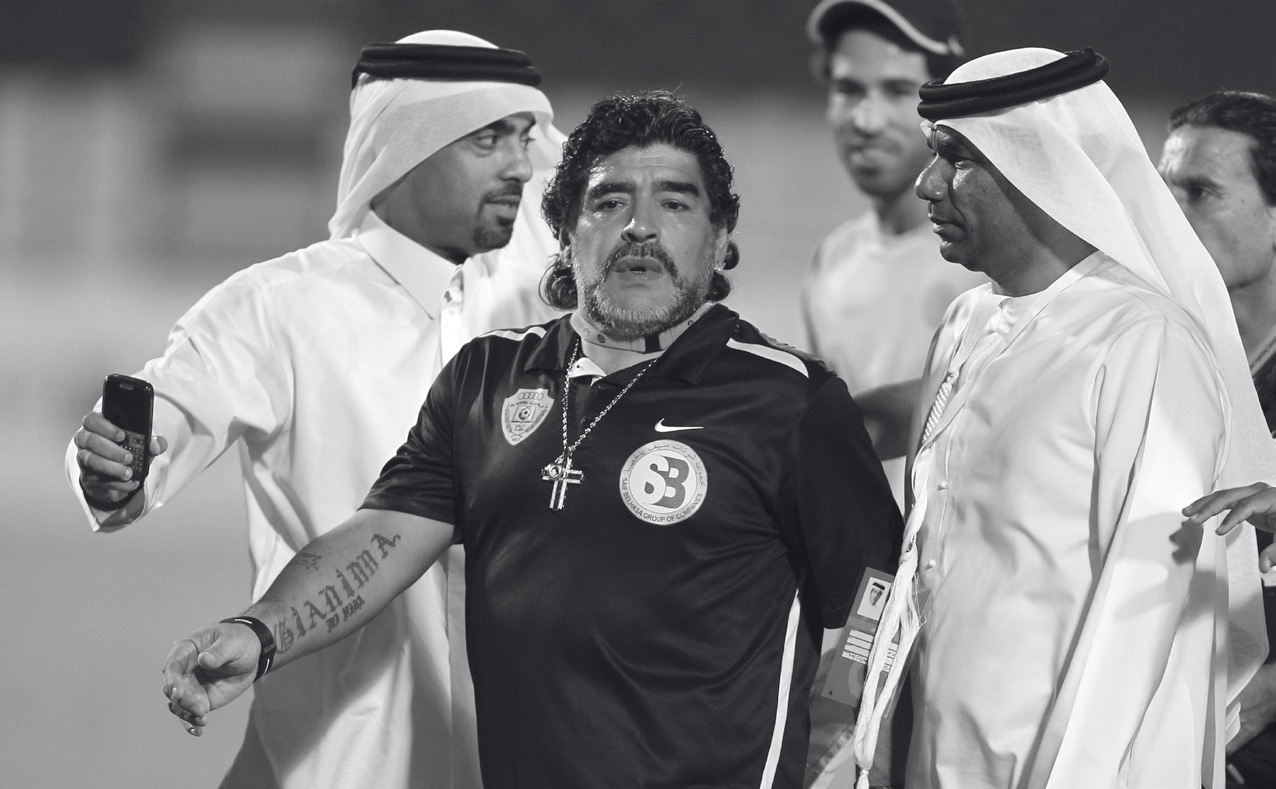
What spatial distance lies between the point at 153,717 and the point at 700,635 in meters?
3.51

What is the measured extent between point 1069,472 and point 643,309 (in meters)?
0.61

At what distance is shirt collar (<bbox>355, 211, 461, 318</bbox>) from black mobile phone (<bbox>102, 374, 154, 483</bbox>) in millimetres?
679

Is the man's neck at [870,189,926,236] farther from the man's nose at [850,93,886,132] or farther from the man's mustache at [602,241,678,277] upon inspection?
the man's mustache at [602,241,678,277]

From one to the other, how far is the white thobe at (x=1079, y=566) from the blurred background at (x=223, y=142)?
4995 mm

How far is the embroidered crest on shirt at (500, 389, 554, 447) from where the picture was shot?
2.19 metres

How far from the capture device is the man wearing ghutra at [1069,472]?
1.90 metres

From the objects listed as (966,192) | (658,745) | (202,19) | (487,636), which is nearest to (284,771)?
(487,636)

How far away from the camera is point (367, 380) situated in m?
2.70

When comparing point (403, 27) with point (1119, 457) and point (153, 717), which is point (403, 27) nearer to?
point (153, 717)

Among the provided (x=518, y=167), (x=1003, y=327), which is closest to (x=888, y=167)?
(x=518, y=167)

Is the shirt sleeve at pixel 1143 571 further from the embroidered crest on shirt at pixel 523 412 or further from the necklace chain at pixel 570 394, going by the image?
the embroidered crest on shirt at pixel 523 412

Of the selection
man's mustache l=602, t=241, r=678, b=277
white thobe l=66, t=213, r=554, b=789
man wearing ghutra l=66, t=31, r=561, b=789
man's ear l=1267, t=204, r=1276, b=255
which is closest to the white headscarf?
man wearing ghutra l=66, t=31, r=561, b=789

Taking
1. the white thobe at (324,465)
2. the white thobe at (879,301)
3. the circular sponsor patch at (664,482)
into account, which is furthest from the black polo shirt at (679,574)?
the white thobe at (879,301)

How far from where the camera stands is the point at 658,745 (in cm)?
198
